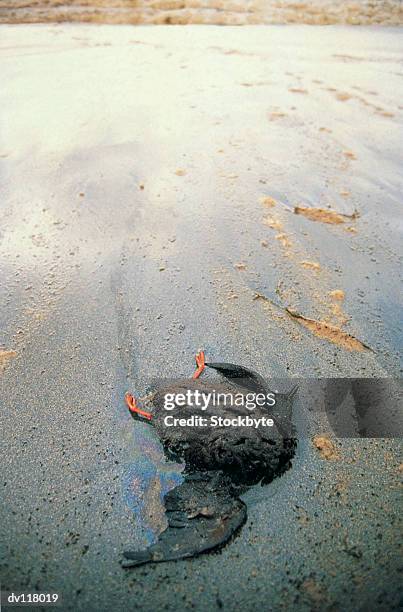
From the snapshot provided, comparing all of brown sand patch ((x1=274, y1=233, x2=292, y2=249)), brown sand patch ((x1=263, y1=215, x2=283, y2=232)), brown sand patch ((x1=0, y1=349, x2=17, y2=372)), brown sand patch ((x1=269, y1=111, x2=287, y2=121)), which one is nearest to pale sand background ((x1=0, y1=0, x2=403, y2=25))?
brown sand patch ((x1=269, y1=111, x2=287, y2=121))

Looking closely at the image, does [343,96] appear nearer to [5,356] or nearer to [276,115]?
[276,115]

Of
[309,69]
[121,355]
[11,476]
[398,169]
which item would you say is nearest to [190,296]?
[121,355]

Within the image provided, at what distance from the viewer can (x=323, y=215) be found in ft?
7.27

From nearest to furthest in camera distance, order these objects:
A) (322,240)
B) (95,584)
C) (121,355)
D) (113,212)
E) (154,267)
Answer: (95,584) < (121,355) < (154,267) < (322,240) < (113,212)

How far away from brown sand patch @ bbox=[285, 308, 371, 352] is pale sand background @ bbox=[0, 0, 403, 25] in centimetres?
631

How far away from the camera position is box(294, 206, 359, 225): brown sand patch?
2.18 m

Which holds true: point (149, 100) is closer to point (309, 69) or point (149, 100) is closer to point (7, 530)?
point (309, 69)

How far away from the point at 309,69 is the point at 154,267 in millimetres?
3645

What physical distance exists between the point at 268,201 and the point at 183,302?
3.29 feet

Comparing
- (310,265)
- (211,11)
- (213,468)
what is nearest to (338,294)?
(310,265)

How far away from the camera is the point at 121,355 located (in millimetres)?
1520

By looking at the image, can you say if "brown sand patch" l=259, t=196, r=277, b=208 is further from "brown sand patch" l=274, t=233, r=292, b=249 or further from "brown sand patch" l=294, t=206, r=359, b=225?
"brown sand patch" l=274, t=233, r=292, b=249

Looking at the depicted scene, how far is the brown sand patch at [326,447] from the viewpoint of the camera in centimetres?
121

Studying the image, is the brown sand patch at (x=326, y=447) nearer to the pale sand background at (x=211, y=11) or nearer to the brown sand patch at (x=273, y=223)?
the brown sand patch at (x=273, y=223)
